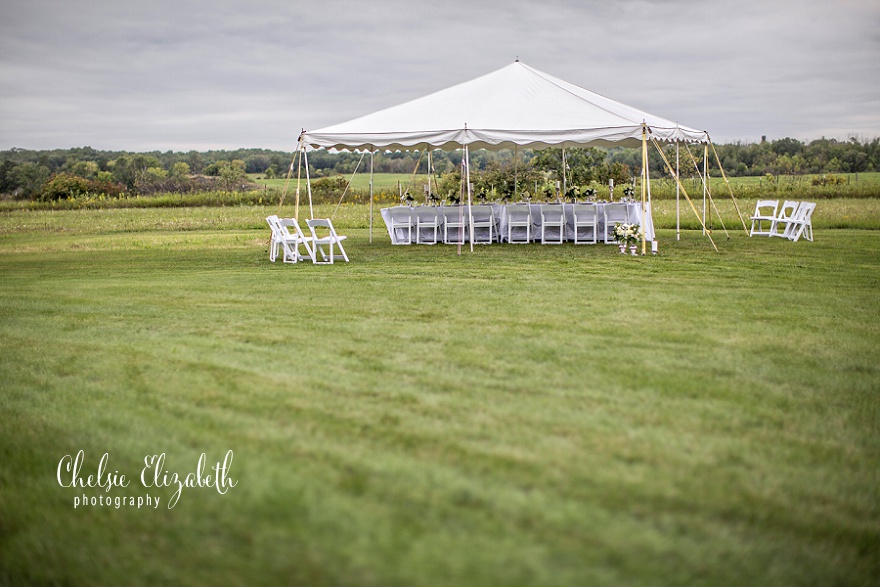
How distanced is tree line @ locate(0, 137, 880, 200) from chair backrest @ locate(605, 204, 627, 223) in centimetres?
758

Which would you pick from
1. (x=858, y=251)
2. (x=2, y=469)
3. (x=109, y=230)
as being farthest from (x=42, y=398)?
(x=109, y=230)

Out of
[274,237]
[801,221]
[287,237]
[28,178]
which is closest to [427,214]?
[274,237]

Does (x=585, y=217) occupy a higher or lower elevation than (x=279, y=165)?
lower

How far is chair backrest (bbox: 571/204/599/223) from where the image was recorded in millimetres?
14438

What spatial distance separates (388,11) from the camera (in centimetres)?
2297

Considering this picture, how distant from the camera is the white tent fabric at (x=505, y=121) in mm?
12430

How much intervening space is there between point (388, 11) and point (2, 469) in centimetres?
2137

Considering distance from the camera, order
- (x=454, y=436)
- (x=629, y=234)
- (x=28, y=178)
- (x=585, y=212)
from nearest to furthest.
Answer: (x=454, y=436) < (x=629, y=234) < (x=585, y=212) < (x=28, y=178)

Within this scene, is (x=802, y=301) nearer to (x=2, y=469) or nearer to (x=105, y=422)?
(x=105, y=422)

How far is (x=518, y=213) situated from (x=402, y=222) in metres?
2.17

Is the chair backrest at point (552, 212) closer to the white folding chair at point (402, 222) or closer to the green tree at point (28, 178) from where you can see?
the white folding chair at point (402, 222)

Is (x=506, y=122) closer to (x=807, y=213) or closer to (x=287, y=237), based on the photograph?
(x=287, y=237)

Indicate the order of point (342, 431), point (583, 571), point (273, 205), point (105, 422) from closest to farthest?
1. point (583, 571)
2. point (342, 431)
3. point (105, 422)
4. point (273, 205)

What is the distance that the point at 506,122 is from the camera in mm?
12828
